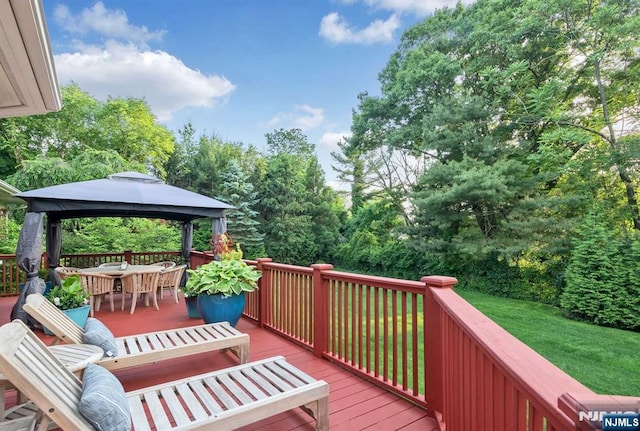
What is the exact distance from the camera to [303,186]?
18.3 meters

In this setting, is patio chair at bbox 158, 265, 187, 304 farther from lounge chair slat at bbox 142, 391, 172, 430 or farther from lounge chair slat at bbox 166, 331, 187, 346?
lounge chair slat at bbox 142, 391, 172, 430

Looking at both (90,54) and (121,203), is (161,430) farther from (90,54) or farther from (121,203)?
(90,54)

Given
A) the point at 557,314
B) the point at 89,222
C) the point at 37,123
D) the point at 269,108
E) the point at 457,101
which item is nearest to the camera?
the point at 557,314

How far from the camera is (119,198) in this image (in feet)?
16.2

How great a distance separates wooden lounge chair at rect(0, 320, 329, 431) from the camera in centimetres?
146

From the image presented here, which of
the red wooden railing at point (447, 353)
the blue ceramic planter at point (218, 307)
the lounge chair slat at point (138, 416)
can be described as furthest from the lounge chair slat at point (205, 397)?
the blue ceramic planter at point (218, 307)

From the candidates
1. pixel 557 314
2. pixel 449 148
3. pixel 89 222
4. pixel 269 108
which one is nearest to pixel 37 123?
pixel 89 222

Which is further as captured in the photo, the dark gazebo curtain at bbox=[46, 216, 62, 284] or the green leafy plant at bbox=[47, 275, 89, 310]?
the dark gazebo curtain at bbox=[46, 216, 62, 284]

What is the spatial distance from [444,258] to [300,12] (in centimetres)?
982

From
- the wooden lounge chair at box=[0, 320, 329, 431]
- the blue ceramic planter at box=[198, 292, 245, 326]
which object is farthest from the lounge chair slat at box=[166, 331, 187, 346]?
the wooden lounge chair at box=[0, 320, 329, 431]

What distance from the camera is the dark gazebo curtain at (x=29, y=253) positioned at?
4410 millimetres

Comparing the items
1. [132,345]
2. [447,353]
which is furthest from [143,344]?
[447,353]

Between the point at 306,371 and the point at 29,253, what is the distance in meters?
4.20

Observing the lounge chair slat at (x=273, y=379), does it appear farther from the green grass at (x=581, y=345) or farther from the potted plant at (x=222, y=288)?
the green grass at (x=581, y=345)
